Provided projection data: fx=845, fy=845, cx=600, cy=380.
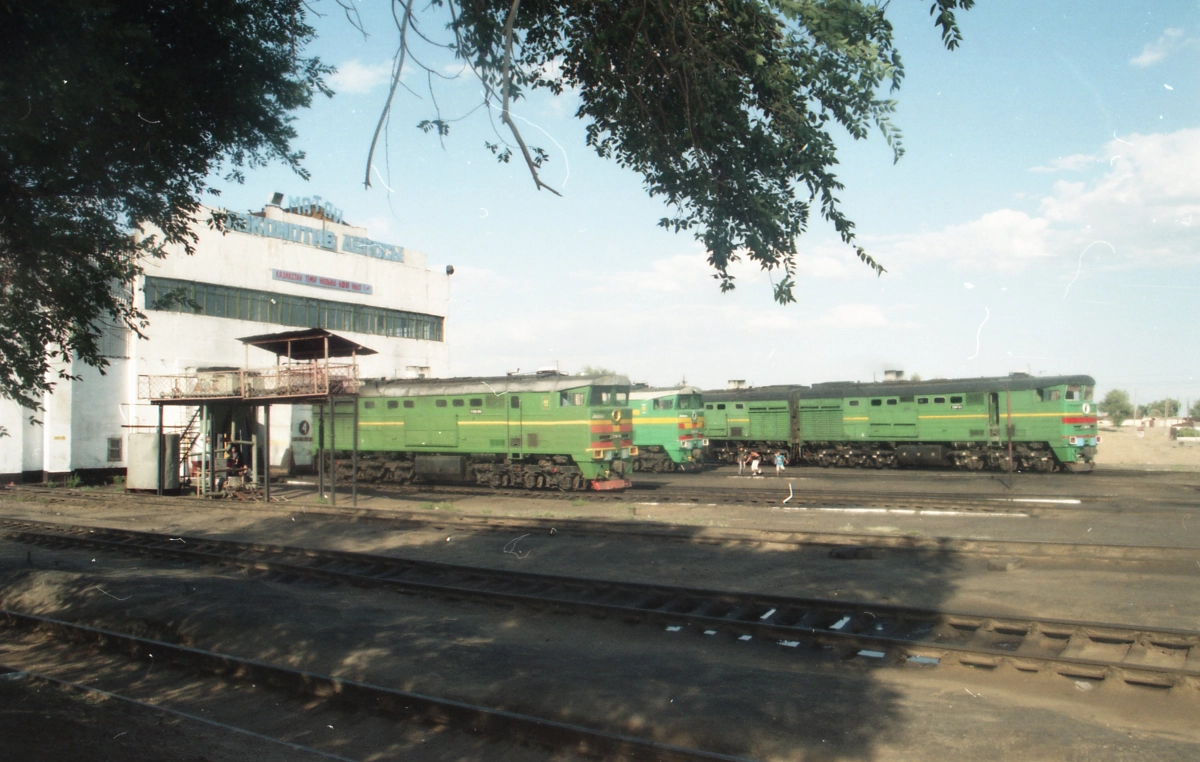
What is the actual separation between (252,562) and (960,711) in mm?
11753

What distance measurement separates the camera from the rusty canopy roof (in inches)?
938

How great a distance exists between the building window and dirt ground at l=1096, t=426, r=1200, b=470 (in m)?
33.1

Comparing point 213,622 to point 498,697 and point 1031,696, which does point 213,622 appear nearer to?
point 498,697

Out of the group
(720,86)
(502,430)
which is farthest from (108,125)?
(502,430)

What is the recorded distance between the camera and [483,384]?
1069 inches

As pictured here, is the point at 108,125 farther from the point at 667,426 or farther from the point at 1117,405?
the point at 1117,405

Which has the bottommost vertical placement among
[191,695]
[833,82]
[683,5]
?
[191,695]

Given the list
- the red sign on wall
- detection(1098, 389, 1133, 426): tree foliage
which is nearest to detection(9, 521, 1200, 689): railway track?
the red sign on wall

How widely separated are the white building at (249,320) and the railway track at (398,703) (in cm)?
2040

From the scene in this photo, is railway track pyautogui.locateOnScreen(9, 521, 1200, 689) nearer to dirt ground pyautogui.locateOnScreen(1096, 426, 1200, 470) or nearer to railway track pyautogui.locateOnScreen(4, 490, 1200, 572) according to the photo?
railway track pyautogui.locateOnScreen(4, 490, 1200, 572)

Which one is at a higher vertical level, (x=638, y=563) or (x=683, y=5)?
(x=683, y=5)

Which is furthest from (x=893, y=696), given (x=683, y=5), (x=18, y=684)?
(x=18, y=684)

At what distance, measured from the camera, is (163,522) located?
21.8 m

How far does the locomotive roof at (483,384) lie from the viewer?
25812mm
